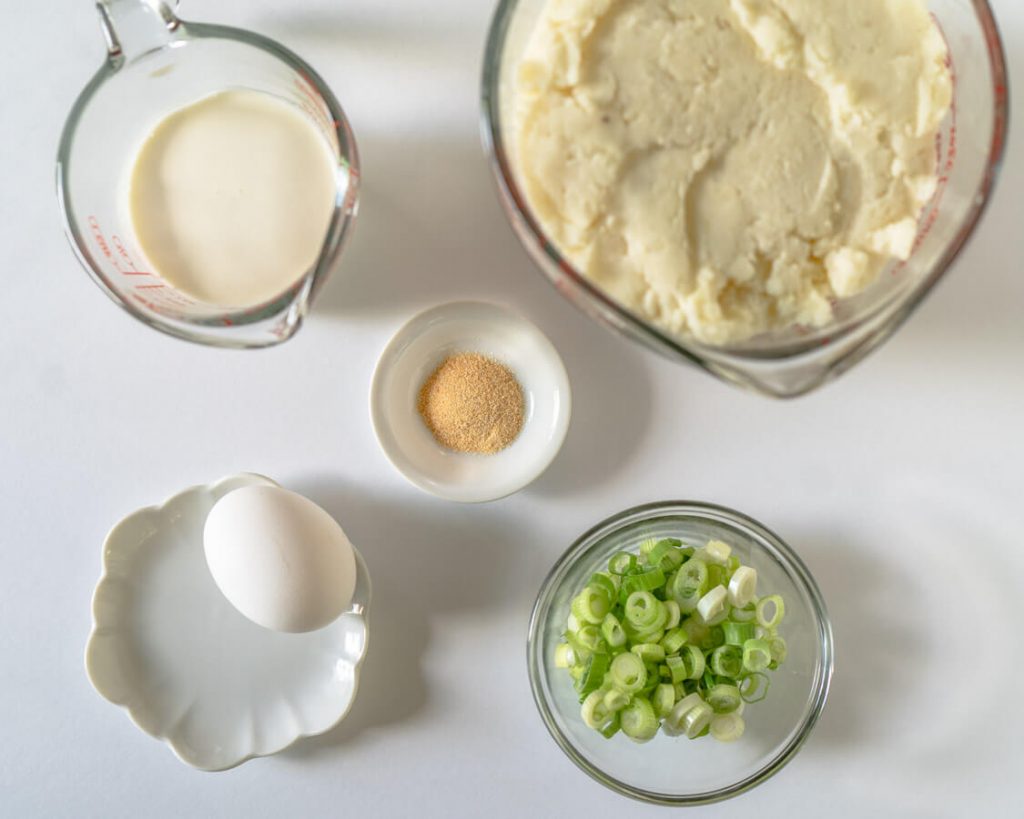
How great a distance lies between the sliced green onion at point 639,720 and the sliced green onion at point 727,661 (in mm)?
109

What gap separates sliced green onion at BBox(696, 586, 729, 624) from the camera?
1275 mm

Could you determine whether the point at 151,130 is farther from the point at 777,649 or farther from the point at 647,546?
the point at 777,649

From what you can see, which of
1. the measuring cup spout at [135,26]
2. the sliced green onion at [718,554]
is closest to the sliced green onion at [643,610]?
the sliced green onion at [718,554]

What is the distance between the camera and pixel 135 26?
119cm

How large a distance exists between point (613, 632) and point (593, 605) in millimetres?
46

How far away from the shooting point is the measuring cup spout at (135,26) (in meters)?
1.16

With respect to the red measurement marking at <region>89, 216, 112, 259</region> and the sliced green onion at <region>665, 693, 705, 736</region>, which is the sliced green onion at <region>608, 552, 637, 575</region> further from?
the red measurement marking at <region>89, 216, 112, 259</region>

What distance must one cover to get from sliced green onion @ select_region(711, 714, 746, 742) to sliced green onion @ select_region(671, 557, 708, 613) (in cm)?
16

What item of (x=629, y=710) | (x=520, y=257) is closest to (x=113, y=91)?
(x=520, y=257)

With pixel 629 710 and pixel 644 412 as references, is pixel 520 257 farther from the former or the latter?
pixel 629 710

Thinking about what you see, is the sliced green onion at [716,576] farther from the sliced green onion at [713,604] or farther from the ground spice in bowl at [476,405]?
the ground spice in bowl at [476,405]

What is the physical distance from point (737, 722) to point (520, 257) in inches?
29.3

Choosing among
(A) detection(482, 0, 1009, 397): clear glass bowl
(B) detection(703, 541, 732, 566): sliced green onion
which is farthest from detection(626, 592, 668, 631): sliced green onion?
(A) detection(482, 0, 1009, 397): clear glass bowl

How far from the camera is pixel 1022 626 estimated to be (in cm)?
143
